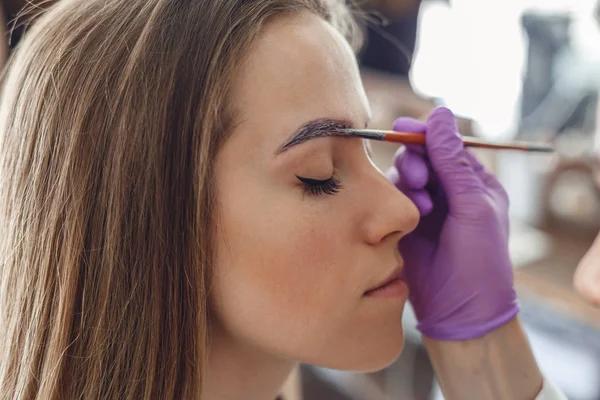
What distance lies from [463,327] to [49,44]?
0.69 m

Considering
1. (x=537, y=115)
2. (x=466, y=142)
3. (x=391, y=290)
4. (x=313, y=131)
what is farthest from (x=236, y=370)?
(x=537, y=115)

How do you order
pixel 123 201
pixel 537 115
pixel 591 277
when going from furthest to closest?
pixel 537 115 < pixel 591 277 < pixel 123 201

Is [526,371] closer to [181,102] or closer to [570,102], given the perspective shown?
[181,102]

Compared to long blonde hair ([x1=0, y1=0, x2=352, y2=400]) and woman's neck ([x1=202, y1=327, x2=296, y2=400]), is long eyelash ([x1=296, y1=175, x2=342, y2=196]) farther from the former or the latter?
woman's neck ([x1=202, y1=327, x2=296, y2=400])

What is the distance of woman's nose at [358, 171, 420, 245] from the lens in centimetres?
77

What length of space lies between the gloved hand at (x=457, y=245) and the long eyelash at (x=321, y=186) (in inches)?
6.0

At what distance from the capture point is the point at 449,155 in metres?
0.88

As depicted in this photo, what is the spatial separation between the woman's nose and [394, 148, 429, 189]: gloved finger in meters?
0.07

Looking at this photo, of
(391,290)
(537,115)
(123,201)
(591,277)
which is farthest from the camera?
(537,115)

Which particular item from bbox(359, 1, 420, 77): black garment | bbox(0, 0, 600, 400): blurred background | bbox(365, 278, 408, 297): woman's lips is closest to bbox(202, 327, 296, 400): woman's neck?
bbox(365, 278, 408, 297): woman's lips

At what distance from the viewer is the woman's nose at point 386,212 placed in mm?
772

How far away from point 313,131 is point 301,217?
0.11 m

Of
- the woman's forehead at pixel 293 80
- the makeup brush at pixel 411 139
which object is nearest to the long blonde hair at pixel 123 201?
the woman's forehead at pixel 293 80

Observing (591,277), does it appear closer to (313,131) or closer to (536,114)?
(313,131)
